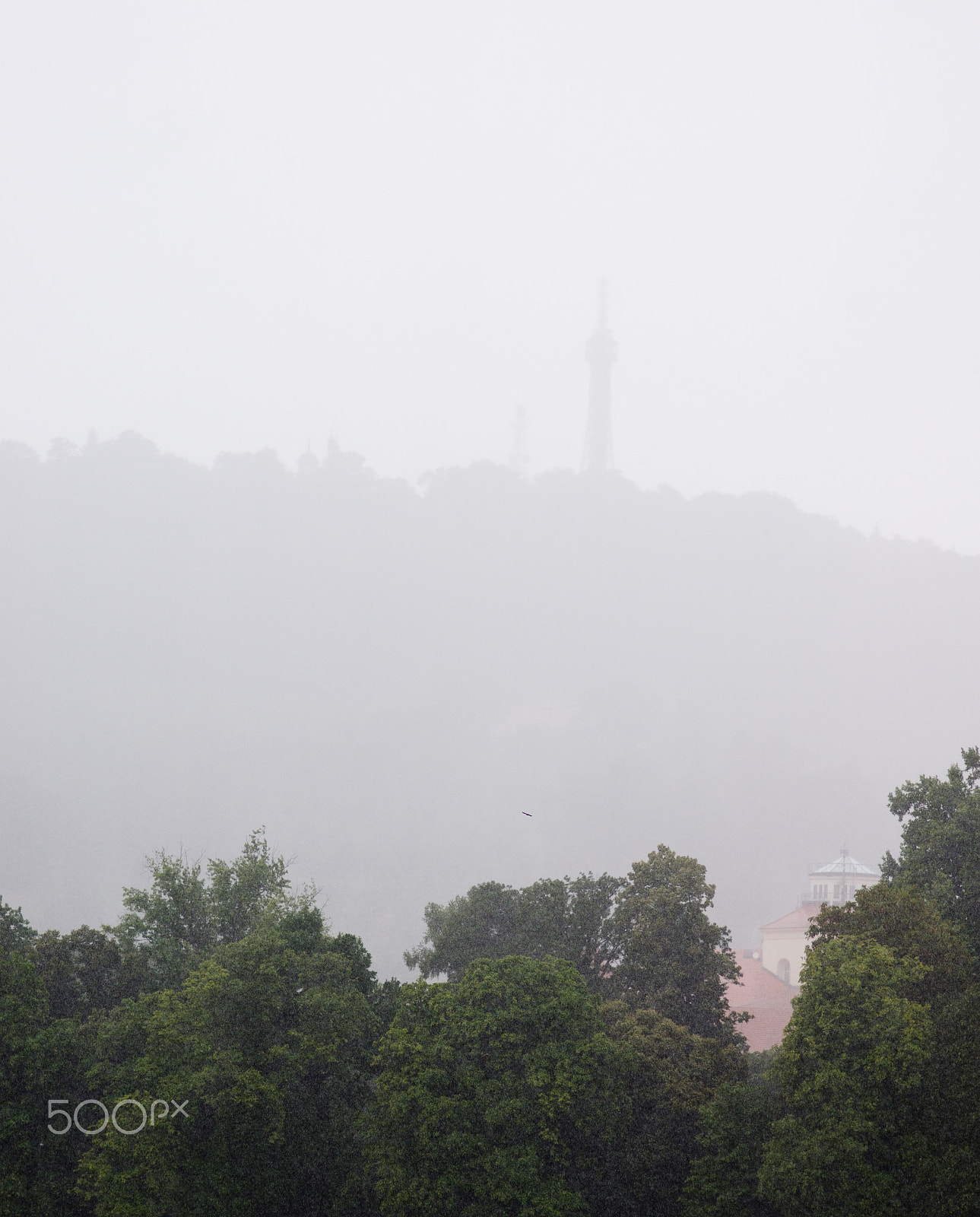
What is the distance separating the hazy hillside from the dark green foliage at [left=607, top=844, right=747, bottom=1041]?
73059mm

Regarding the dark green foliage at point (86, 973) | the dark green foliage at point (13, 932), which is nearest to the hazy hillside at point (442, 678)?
the dark green foliage at point (13, 932)

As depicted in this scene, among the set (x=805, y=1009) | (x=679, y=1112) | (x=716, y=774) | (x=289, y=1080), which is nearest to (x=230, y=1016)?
(x=289, y=1080)

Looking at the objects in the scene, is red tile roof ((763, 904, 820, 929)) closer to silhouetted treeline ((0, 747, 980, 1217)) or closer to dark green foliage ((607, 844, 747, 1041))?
dark green foliage ((607, 844, 747, 1041))

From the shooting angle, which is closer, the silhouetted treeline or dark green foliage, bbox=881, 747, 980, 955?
the silhouetted treeline

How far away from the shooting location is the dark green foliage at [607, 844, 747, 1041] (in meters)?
31.5

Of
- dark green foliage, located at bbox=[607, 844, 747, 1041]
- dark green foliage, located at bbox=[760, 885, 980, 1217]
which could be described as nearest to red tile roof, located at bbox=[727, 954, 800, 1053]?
dark green foliage, located at bbox=[607, 844, 747, 1041]

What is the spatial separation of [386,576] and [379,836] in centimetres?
5454

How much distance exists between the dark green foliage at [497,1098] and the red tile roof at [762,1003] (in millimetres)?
35917

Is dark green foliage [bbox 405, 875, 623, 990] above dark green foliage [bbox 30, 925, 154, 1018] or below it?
above

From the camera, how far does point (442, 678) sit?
500ft

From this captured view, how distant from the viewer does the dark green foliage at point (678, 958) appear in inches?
1239

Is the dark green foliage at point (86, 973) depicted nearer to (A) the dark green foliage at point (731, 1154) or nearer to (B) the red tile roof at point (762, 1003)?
(A) the dark green foliage at point (731, 1154)

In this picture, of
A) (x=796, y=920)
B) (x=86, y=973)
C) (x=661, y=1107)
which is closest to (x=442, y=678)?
(x=796, y=920)

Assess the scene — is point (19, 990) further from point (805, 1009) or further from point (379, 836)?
point (379, 836)
